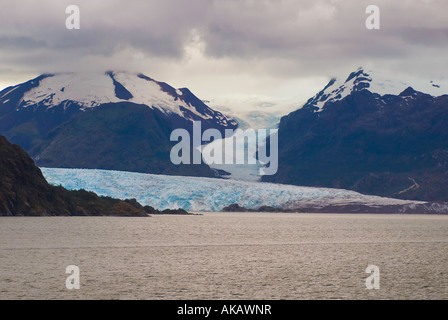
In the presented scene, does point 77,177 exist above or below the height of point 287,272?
above

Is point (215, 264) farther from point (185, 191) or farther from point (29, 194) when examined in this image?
point (185, 191)

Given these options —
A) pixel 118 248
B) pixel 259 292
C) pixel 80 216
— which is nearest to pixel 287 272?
pixel 259 292

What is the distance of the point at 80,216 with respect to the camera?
410 feet

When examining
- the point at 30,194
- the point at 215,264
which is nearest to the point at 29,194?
the point at 30,194

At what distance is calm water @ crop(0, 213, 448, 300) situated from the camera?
43.1m

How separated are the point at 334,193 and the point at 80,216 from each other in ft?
183

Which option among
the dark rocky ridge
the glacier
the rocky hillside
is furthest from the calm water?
the glacier

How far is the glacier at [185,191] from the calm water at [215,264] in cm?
3685

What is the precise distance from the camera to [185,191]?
5458 inches

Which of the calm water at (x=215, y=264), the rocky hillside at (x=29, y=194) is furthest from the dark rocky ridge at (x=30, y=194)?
the calm water at (x=215, y=264)

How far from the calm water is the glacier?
36851 mm
